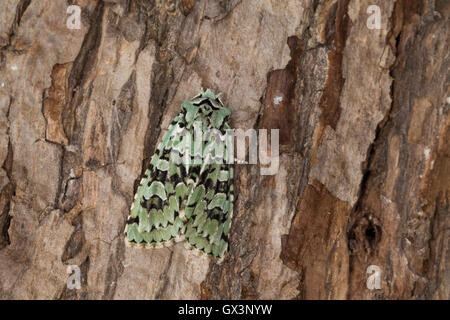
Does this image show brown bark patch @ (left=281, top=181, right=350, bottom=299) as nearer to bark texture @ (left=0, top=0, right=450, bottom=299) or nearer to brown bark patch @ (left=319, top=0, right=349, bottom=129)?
bark texture @ (left=0, top=0, right=450, bottom=299)

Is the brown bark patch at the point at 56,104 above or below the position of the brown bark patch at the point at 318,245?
above

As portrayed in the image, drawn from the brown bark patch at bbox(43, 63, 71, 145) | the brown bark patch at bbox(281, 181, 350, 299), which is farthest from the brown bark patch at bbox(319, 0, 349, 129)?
the brown bark patch at bbox(43, 63, 71, 145)

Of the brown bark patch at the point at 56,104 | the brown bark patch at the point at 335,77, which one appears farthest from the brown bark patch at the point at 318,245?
the brown bark patch at the point at 56,104

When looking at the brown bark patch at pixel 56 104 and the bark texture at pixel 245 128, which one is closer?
the bark texture at pixel 245 128

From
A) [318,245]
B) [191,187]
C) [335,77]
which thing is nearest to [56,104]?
[191,187]

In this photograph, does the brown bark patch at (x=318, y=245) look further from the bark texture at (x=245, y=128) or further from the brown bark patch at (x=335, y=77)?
the brown bark patch at (x=335, y=77)

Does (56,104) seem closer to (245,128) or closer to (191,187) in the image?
(191,187)
